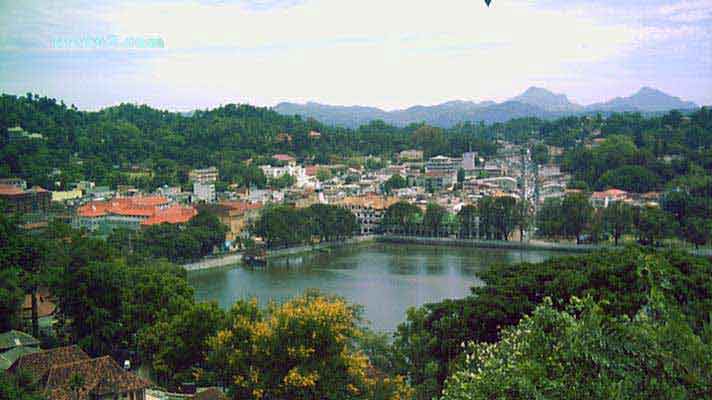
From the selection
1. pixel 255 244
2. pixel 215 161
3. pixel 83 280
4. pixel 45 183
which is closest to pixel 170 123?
pixel 215 161

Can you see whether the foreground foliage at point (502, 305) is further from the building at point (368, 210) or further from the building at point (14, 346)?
the building at point (368, 210)

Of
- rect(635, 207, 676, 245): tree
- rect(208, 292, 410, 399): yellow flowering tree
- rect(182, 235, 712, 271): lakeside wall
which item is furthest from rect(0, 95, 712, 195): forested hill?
rect(208, 292, 410, 399): yellow flowering tree

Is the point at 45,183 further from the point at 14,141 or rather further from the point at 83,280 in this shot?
the point at 83,280

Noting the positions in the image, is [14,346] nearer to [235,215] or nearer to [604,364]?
[604,364]

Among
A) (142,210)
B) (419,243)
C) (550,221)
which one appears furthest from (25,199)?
(550,221)

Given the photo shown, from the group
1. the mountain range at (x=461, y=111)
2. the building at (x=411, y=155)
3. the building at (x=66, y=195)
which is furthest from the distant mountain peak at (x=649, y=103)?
the building at (x=66, y=195)
